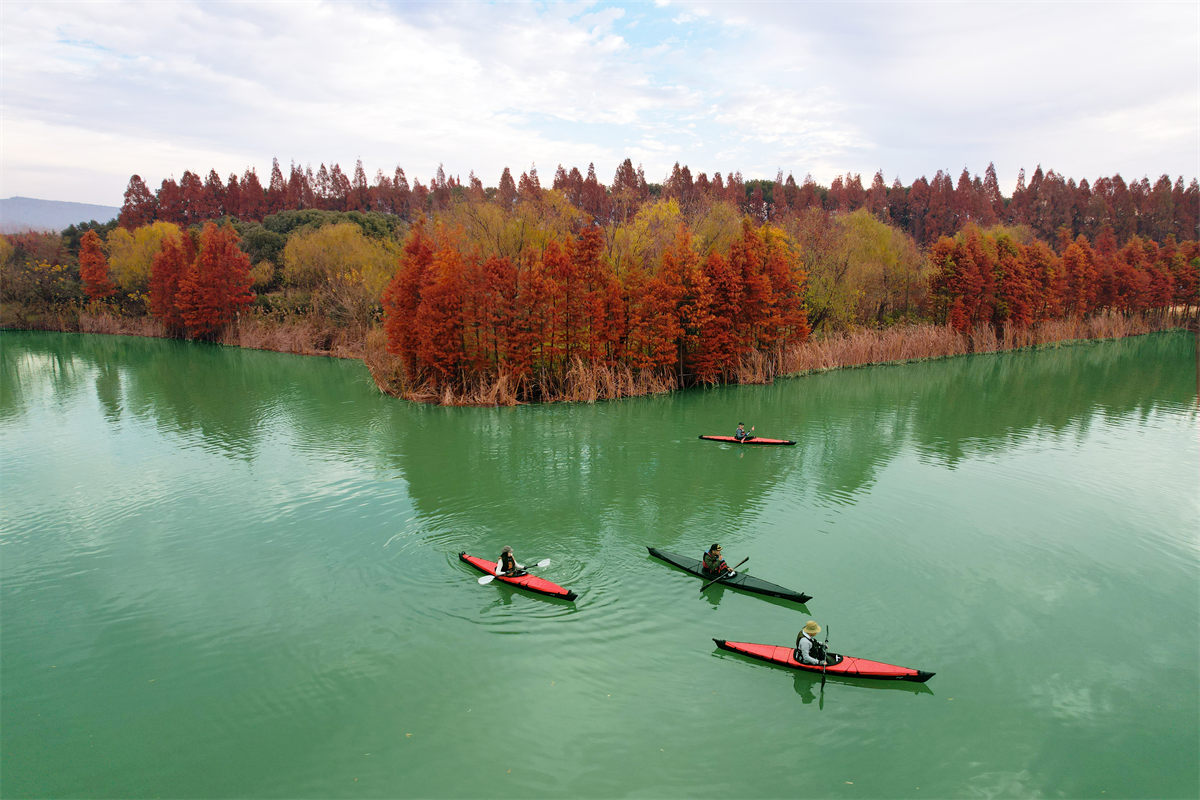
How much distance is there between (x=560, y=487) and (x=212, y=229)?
5003 centimetres

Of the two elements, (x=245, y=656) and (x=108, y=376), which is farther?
(x=108, y=376)

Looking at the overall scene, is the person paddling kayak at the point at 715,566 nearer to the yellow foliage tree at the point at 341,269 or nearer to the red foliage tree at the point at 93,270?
the yellow foliage tree at the point at 341,269

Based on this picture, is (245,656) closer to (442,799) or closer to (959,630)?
(442,799)

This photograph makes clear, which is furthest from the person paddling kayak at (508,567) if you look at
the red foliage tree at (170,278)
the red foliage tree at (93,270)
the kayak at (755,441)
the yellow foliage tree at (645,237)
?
the red foliage tree at (93,270)

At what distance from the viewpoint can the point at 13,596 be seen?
41.0 feet

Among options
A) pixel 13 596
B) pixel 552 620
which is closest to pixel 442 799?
pixel 552 620

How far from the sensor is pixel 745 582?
1233 cm

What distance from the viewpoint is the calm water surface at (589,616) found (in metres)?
8.23

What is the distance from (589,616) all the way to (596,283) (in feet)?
69.5

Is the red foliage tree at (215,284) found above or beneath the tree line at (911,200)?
beneath

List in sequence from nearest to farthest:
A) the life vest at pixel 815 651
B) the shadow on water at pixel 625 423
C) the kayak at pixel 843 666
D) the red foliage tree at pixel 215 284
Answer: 1. the kayak at pixel 843 666
2. the life vest at pixel 815 651
3. the shadow on water at pixel 625 423
4. the red foliage tree at pixel 215 284

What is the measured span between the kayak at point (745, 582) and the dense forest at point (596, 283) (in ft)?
57.0

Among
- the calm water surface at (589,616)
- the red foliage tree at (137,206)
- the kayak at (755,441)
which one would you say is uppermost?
the red foliage tree at (137,206)

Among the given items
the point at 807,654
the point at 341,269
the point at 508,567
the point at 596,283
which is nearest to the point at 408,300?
the point at 596,283
